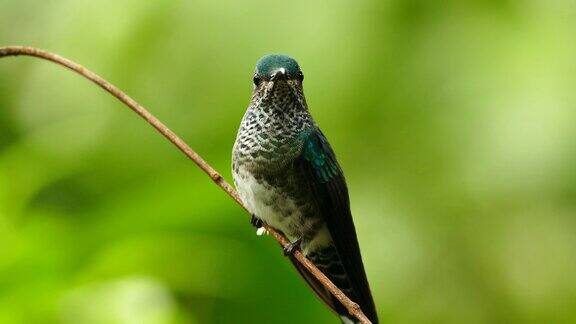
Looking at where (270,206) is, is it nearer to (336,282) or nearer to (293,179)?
(293,179)

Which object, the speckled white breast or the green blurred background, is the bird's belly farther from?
the green blurred background

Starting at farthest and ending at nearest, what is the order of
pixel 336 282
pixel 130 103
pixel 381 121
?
1. pixel 381 121
2. pixel 336 282
3. pixel 130 103

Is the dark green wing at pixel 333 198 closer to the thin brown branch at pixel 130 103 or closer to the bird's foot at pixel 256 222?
the bird's foot at pixel 256 222

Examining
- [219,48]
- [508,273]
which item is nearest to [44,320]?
[219,48]

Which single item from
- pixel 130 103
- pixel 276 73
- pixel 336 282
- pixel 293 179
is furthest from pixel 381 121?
pixel 130 103

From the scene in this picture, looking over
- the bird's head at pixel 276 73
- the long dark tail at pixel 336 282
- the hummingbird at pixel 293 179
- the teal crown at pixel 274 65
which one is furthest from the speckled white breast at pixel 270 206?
the teal crown at pixel 274 65

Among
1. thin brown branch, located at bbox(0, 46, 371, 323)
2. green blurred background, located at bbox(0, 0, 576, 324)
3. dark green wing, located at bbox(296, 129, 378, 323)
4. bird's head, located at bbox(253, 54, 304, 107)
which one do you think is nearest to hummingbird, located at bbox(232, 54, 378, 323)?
dark green wing, located at bbox(296, 129, 378, 323)
